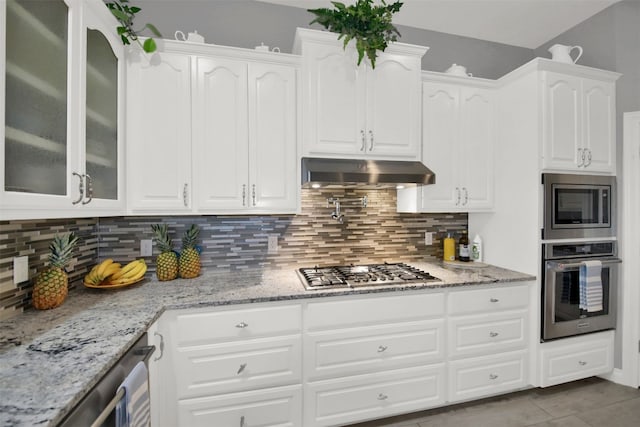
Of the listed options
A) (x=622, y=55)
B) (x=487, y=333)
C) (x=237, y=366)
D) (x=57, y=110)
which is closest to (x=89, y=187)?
(x=57, y=110)

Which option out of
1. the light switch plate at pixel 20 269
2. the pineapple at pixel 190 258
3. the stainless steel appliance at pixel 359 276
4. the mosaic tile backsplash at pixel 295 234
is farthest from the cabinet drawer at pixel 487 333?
the light switch plate at pixel 20 269

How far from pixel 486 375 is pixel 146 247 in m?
2.52

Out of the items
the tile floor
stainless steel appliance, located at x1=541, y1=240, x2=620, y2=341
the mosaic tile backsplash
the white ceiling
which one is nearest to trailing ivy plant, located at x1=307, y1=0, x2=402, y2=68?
the white ceiling

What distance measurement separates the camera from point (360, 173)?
6.36 ft

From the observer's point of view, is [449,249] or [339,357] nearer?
[339,357]

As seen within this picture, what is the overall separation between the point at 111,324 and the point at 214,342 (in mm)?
523

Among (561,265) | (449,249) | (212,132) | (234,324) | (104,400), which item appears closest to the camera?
(104,400)

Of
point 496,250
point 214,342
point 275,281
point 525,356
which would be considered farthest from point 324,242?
point 525,356

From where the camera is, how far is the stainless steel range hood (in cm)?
189

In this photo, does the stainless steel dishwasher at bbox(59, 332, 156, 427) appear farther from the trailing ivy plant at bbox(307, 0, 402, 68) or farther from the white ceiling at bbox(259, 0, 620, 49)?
the white ceiling at bbox(259, 0, 620, 49)

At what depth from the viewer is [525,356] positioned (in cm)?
217

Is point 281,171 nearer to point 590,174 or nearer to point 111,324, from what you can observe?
point 111,324

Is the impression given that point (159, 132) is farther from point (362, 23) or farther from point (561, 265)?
point (561, 265)

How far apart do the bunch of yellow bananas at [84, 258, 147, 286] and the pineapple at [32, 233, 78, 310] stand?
0.25m
